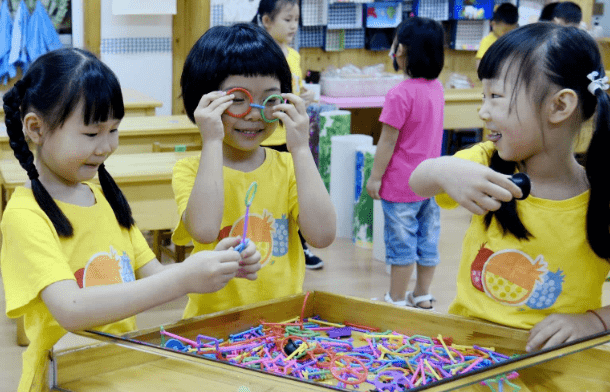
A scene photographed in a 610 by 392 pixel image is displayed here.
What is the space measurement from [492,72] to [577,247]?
395 millimetres

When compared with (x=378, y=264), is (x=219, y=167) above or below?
above

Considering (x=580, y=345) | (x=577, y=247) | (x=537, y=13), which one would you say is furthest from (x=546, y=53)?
(x=537, y=13)

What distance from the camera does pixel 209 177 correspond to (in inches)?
64.5

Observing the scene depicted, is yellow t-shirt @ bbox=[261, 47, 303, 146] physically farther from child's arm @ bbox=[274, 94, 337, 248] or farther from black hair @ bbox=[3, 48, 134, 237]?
black hair @ bbox=[3, 48, 134, 237]

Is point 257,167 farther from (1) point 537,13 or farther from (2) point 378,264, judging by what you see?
(1) point 537,13

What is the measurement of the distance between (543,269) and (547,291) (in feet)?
0.15

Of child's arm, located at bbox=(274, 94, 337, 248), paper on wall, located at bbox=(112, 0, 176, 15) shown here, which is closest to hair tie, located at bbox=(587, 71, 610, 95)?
child's arm, located at bbox=(274, 94, 337, 248)

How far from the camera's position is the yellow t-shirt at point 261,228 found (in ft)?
5.70

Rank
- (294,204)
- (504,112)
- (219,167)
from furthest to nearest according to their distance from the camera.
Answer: (294,204) < (219,167) < (504,112)

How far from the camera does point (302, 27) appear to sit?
22.1 feet

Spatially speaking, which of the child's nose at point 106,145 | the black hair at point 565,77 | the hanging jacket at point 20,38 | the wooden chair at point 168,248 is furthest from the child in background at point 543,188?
the hanging jacket at point 20,38

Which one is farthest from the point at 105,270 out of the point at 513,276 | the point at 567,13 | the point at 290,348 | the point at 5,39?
the point at 567,13

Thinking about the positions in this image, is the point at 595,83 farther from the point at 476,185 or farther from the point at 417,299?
the point at 417,299

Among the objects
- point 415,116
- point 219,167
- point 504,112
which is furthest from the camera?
point 415,116
